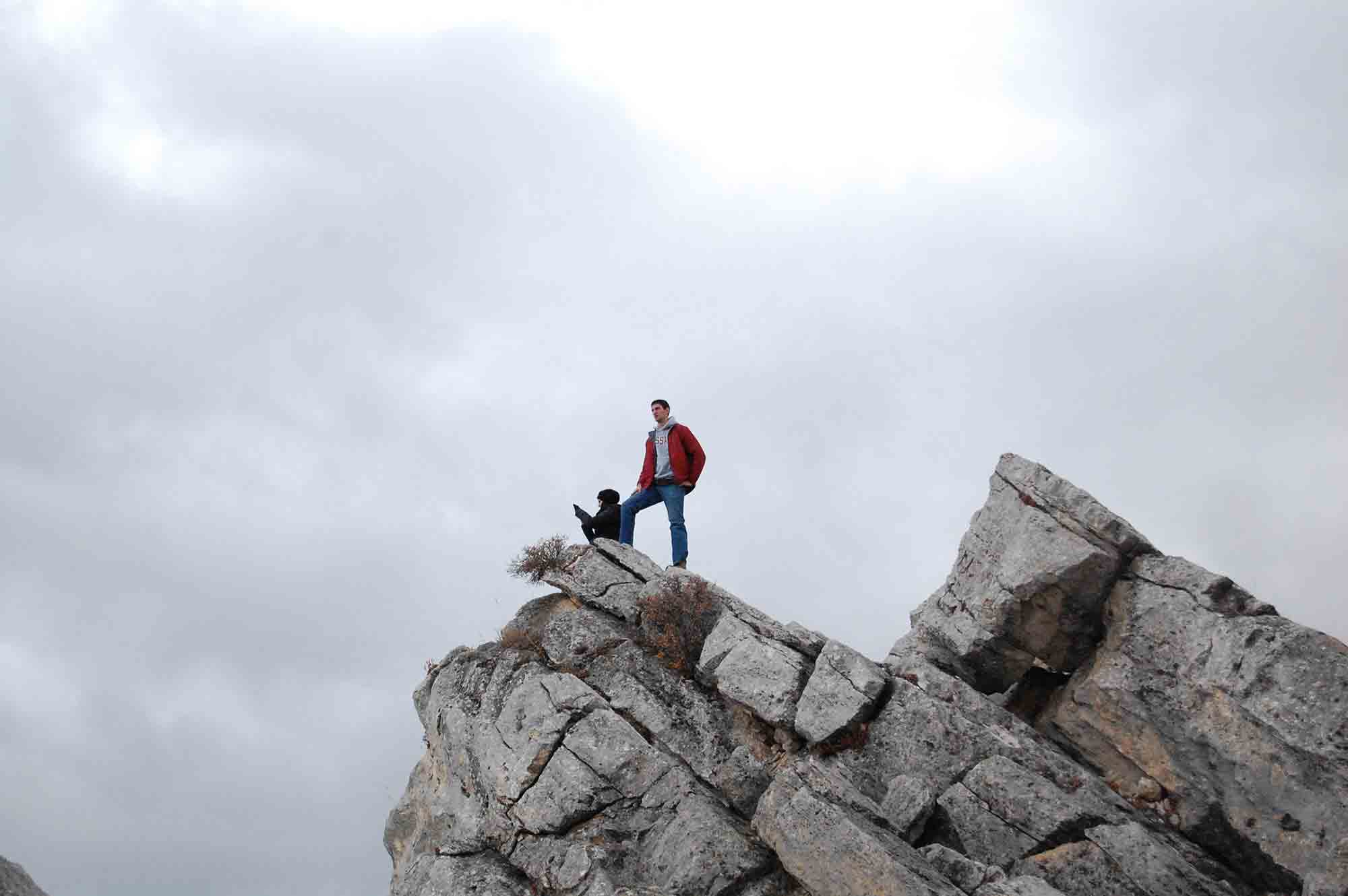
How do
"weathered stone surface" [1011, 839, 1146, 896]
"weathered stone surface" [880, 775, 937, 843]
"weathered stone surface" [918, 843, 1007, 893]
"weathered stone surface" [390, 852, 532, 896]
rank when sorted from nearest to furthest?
"weathered stone surface" [918, 843, 1007, 893] → "weathered stone surface" [1011, 839, 1146, 896] → "weathered stone surface" [880, 775, 937, 843] → "weathered stone surface" [390, 852, 532, 896]

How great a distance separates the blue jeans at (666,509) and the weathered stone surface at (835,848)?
399 inches

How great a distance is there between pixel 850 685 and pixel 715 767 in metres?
3.04

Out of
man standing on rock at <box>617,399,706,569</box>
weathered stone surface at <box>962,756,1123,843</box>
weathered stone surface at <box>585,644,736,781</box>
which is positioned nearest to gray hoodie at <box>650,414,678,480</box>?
man standing on rock at <box>617,399,706,569</box>

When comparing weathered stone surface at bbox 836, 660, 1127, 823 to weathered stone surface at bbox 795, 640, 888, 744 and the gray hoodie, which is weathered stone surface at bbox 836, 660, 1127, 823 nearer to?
weathered stone surface at bbox 795, 640, 888, 744

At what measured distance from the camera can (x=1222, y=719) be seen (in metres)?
18.5

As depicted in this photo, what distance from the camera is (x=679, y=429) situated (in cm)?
2814

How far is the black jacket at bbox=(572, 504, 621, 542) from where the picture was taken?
29.3 meters

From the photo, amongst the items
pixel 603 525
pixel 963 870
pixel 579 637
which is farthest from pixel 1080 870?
pixel 603 525

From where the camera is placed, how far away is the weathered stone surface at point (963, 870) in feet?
52.6

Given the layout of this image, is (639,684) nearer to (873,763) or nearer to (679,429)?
(873,763)

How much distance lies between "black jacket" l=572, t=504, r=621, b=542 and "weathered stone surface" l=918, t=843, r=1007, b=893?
47.1 feet

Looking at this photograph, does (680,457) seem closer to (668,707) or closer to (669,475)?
(669,475)

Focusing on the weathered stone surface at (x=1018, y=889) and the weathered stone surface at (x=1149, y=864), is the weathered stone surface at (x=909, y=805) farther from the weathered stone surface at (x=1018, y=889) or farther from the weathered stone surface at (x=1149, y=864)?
the weathered stone surface at (x=1149, y=864)

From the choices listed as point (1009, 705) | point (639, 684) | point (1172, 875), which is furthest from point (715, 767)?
point (1172, 875)
